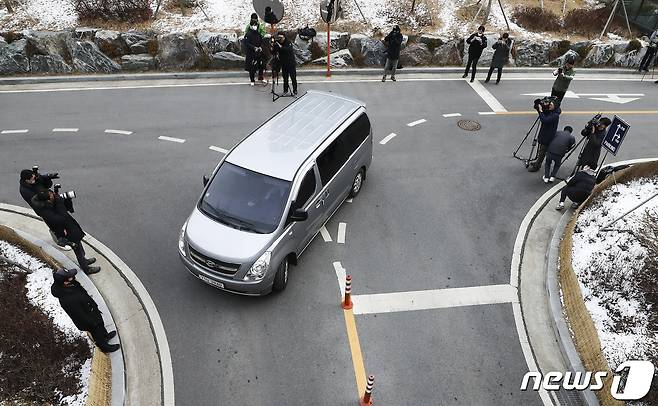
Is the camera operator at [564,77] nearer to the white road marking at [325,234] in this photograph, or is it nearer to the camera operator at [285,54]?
the camera operator at [285,54]

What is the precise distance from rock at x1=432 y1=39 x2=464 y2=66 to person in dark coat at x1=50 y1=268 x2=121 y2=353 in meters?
14.1

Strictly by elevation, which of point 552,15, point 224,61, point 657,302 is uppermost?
point 552,15

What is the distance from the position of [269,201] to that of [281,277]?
1318mm

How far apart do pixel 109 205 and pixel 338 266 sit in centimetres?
523

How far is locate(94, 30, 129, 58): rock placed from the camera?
→ 15703 millimetres

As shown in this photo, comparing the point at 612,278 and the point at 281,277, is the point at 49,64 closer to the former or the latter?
the point at 281,277

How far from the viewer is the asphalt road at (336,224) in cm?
732

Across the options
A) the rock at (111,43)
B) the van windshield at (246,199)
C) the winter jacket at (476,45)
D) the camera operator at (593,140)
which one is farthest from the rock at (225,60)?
the camera operator at (593,140)

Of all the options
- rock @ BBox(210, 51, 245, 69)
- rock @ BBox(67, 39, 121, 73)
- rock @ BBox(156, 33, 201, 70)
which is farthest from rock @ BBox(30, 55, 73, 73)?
rock @ BBox(210, 51, 245, 69)

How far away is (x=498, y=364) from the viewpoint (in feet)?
24.7

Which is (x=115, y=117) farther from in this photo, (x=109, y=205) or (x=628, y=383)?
(x=628, y=383)

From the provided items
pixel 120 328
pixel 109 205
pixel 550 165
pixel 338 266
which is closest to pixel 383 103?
pixel 550 165

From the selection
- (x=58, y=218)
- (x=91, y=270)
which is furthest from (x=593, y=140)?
(x=58, y=218)

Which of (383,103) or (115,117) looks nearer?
(115,117)
